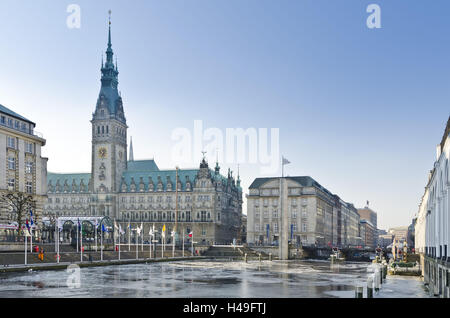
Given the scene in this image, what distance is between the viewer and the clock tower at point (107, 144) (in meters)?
185

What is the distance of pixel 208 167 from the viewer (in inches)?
7101

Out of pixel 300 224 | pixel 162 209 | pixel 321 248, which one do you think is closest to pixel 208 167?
pixel 162 209

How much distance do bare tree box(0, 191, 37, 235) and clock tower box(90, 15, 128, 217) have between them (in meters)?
92.1

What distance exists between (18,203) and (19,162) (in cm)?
797

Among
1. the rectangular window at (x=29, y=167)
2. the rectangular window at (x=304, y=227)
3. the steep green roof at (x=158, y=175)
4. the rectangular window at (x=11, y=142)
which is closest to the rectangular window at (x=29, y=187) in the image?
the rectangular window at (x=29, y=167)

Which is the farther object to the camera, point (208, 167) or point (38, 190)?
point (208, 167)

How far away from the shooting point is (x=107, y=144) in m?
184

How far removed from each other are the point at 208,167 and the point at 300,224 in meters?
37.5

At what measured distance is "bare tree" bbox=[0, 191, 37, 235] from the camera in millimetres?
87500

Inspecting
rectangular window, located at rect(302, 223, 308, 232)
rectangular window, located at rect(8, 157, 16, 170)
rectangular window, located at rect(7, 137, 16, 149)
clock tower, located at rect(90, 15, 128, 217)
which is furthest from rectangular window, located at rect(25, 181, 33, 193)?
rectangular window, located at rect(302, 223, 308, 232)

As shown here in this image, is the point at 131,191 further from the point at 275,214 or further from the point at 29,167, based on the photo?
the point at 29,167

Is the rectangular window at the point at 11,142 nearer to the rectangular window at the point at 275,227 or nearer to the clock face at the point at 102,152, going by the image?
the clock face at the point at 102,152

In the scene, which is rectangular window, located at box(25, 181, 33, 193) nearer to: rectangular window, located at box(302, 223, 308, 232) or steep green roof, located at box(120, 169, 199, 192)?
steep green roof, located at box(120, 169, 199, 192)
